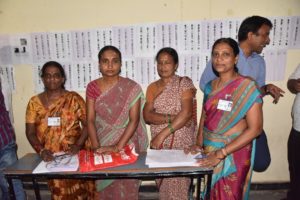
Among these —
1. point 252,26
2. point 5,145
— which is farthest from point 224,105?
point 5,145

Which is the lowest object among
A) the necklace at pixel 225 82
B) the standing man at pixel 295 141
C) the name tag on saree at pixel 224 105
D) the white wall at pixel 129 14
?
the standing man at pixel 295 141

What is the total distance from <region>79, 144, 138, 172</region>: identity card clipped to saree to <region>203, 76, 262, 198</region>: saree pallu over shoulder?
2.04ft

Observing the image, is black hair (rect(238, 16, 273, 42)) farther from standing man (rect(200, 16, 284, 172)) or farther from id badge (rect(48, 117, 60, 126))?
id badge (rect(48, 117, 60, 126))

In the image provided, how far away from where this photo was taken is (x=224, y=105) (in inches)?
78.8

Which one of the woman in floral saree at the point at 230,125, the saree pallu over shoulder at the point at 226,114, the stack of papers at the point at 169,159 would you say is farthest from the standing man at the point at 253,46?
the stack of papers at the point at 169,159

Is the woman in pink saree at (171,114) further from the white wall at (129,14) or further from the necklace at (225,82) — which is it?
the white wall at (129,14)

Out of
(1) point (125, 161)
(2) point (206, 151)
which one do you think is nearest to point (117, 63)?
(1) point (125, 161)

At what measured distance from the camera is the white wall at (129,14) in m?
2.95

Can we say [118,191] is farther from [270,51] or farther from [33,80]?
[270,51]

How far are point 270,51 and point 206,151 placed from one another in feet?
5.29

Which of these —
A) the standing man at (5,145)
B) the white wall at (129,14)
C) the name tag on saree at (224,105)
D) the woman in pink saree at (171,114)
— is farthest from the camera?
the white wall at (129,14)

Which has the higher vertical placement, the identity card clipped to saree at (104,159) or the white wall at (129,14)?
the white wall at (129,14)

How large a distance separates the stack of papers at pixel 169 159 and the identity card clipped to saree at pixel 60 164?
1.78 ft

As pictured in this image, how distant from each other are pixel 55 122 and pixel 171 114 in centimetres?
108
